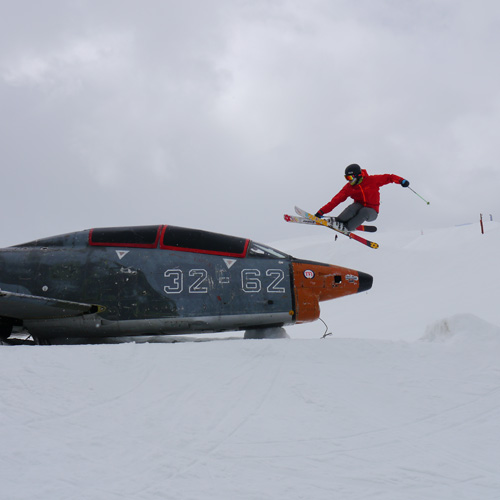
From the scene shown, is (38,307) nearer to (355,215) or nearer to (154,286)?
(154,286)

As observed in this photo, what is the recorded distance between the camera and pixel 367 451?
465 cm

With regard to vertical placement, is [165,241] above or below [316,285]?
above

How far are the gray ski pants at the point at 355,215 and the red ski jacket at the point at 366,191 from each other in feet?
0.33

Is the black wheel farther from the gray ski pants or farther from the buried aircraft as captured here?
the gray ski pants

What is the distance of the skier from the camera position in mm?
9398

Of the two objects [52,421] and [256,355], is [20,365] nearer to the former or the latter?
[52,421]

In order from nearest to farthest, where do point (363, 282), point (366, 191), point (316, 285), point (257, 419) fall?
point (257, 419) → point (316, 285) → point (363, 282) → point (366, 191)

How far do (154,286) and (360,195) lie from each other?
4581 millimetres

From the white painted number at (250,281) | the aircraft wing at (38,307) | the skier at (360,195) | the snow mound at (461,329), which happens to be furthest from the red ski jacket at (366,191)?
the aircraft wing at (38,307)

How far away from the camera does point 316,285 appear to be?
8.79 metres

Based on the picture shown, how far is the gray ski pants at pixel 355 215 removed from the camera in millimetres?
9609

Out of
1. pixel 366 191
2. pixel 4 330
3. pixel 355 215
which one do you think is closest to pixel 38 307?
pixel 4 330

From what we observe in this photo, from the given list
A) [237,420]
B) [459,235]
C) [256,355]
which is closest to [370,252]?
[459,235]

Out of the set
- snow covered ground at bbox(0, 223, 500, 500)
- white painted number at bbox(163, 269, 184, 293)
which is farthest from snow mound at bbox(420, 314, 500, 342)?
white painted number at bbox(163, 269, 184, 293)
